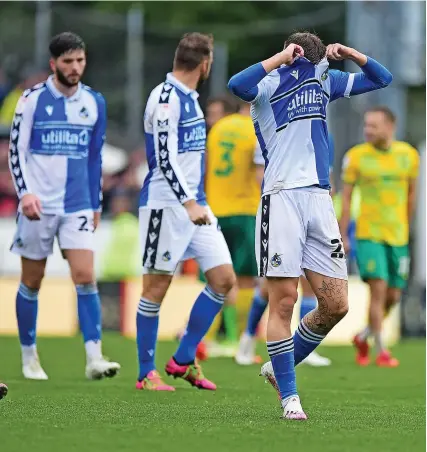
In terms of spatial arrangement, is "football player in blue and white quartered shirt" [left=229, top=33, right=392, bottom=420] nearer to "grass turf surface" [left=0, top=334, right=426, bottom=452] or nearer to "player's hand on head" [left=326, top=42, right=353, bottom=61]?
"player's hand on head" [left=326, top=42, right=353, bottom=61]

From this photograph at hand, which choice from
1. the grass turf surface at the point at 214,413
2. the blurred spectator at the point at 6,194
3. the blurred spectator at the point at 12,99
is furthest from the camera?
the blurred spectator at the point at 12,99

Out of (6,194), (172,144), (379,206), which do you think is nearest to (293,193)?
(172,144)

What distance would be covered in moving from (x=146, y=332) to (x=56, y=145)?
1.57 meters

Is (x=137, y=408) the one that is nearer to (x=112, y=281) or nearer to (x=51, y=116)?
(x=51, y=116)

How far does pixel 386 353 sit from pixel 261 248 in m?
5.43

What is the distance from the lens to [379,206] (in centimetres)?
1305

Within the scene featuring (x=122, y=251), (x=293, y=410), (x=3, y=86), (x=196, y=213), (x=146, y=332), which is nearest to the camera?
(x=293, y=410)

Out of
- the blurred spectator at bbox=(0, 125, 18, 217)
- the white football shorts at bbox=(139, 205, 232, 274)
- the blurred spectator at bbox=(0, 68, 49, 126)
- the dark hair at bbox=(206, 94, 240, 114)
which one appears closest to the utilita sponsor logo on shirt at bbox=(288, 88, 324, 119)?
the white football shorts at bbox=(139, 205, 232, 274)

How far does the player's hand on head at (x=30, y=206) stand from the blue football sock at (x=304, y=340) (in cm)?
232

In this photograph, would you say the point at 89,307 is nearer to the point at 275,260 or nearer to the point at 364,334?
the point at 275,260

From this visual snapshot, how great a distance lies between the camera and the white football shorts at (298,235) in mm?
7641

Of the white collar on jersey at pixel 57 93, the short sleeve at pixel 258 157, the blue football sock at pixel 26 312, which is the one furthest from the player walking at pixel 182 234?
the short sleeve at pixel 258 157

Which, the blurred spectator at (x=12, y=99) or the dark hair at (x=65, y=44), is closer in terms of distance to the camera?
the dark hair at (x=65, y=44)

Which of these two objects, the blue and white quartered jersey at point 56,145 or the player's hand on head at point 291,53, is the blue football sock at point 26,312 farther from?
the player's hand on head at point 291,53
